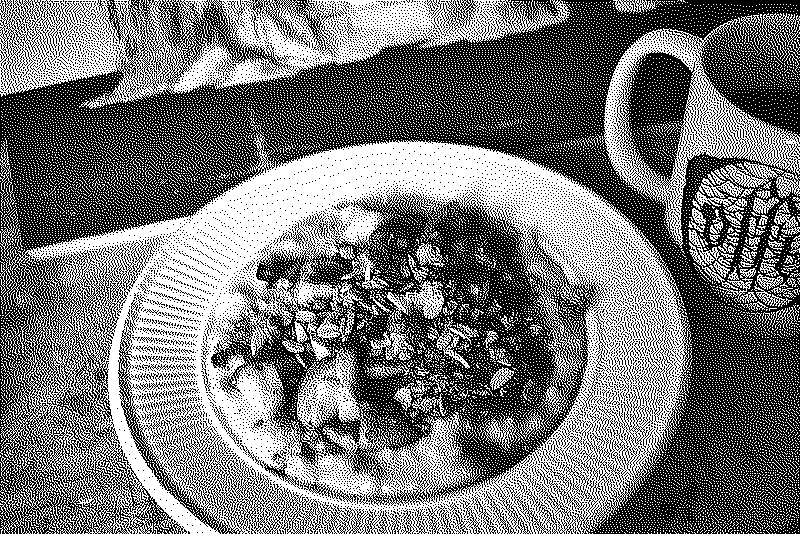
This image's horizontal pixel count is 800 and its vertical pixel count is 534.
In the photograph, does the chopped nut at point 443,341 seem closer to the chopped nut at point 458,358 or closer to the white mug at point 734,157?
the chopped nut at point 458,358

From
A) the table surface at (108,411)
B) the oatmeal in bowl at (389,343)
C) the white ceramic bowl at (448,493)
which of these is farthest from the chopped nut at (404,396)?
the table surface at (108,411)

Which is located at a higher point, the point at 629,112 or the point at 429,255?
the point at 629,112

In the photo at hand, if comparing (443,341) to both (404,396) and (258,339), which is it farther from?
(258,339)

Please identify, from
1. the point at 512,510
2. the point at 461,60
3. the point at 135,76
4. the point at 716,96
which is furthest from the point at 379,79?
the point at 512,510

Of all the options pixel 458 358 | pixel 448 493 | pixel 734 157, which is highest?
pixel 734 157

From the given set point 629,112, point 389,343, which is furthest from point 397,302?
point 629,112

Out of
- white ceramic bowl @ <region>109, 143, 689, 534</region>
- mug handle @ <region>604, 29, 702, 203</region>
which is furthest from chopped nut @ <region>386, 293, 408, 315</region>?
mug handle @ <region>604, 29, 702, 203</region>
